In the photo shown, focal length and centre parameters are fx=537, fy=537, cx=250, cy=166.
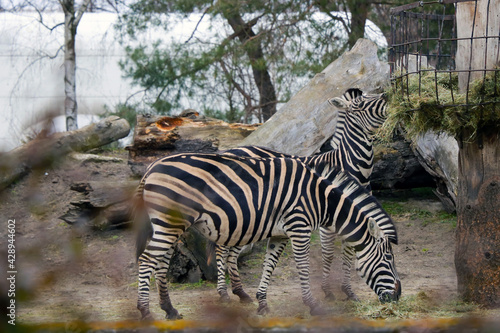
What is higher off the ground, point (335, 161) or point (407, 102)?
point (407, 102)

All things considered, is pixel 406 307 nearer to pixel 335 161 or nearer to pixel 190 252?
pixel 335 161

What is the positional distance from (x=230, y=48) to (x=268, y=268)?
606cm

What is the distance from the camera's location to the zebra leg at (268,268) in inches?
196

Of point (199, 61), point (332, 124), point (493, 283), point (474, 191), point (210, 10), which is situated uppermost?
point (210, 10)

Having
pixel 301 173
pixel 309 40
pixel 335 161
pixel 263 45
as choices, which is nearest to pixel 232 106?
pixel 263 45

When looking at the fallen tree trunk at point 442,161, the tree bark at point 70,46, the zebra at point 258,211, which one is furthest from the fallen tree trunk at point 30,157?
the tree bark at point 70,46

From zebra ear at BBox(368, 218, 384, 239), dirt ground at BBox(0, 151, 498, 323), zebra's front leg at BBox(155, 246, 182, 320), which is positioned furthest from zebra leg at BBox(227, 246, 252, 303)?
zebra ear at BBox(368, 218, 384, 239)

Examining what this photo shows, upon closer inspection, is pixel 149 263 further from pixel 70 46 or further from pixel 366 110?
pixel 70 46

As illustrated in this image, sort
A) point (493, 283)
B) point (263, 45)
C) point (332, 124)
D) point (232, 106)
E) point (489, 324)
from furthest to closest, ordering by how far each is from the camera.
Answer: point (232, 106) → point (263, 45) → point (332, 124) → point (493, 283) → point (489, 324)

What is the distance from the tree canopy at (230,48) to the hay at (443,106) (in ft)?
17.7

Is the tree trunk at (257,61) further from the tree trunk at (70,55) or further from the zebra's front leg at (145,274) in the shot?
the zebra's front leg at (145,274)

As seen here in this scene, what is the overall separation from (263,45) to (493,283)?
764 cm

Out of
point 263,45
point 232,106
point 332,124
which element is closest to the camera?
point 332,124

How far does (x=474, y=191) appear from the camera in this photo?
4465 mm
